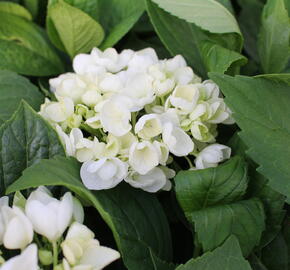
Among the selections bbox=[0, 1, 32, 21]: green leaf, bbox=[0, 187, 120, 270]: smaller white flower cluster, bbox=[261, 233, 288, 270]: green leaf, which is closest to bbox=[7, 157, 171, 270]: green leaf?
bbox=[0, 187, 120, 270]: smaller white flower cluster

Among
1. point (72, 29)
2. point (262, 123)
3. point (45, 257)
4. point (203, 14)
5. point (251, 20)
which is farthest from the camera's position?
point (251, 20)

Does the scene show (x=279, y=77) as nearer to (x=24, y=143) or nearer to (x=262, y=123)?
(x=262, y=123)

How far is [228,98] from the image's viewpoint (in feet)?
2.20

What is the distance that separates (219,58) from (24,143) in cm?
27

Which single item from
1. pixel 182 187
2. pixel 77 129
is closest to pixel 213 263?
pixel 182 187

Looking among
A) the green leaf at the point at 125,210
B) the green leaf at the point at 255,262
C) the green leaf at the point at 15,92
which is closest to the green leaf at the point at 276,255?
the green leaf at the point at 255,262

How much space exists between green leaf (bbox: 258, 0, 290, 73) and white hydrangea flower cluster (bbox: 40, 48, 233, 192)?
118 mm

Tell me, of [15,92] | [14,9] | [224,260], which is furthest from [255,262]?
[14,9]

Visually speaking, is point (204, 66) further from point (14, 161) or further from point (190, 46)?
point (14, 161)

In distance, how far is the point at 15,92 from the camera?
2.70 ft

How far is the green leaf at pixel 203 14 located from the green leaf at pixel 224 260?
295mm

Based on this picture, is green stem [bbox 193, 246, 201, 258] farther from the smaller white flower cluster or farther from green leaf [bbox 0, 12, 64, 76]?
green leaf [bbox 0, 12, 64, 76]

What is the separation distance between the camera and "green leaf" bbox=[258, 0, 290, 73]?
79 cm

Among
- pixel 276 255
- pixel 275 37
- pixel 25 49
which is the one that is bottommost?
pixel 276 255
